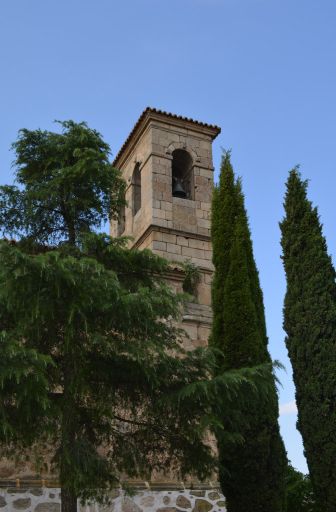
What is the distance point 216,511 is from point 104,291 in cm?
465

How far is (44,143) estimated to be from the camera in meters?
7.44

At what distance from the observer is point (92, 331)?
6.05 metres

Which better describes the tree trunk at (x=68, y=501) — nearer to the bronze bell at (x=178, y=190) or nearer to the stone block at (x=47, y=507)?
the stone block at (x=47, y=507)

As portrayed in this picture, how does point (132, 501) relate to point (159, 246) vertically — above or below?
below

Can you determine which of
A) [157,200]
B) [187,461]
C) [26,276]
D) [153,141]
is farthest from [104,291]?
[153,141]

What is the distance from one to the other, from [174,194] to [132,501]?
5.98 metres

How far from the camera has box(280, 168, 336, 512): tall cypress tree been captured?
793cm

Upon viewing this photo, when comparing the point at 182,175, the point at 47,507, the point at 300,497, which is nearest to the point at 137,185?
the point at 182,175

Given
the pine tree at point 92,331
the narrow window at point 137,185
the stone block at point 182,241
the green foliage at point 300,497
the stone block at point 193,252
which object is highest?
the narrow window at point 137,185

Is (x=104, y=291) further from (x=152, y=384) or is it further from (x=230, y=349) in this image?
(x=230, y=349)

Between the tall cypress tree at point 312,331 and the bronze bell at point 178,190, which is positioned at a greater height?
the bronze bell at point 178,190

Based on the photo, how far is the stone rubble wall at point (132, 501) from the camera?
7.69 metres

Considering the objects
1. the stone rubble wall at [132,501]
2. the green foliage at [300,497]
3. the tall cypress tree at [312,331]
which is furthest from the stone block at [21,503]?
the green foliage at [300,497]

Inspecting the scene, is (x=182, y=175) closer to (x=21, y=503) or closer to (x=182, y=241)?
(x=182, y=241)
